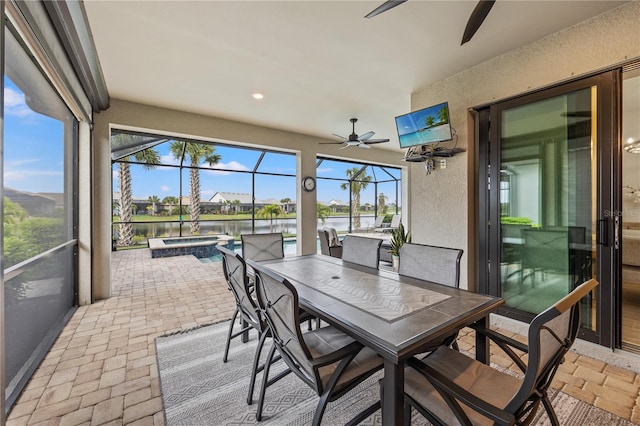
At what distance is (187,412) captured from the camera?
173cm

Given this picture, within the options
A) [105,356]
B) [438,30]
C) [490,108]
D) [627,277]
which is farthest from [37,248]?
[627,277]

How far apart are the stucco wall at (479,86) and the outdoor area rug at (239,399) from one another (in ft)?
5.33

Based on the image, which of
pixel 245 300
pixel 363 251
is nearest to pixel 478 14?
pixel 363 251

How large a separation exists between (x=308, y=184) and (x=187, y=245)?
445 cm

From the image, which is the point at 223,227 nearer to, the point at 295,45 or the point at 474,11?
the point at 295,45

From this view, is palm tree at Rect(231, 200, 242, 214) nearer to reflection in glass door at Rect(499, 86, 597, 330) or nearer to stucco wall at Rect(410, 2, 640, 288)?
stucco wall at Rect(410, 2, 640, 288)

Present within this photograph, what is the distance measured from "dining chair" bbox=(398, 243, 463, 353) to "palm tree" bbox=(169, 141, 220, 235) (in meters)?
7.47

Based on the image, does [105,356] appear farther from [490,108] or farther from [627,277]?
[627,277]

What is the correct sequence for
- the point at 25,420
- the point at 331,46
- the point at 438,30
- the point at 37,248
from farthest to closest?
the point at 331,46 < the point at 438,30 < the point at 37,248 < the point at 25,420

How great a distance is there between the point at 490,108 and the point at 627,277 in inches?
94.9

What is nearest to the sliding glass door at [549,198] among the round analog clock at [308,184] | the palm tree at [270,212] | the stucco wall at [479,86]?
the stucco wall at [479,86]

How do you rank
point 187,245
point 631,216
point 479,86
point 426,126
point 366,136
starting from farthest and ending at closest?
point 187,245, point 366,136, point 631,216, point 426,126, point 479,86

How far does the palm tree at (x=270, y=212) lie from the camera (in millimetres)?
7953

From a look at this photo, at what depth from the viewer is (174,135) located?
14.4 feet
